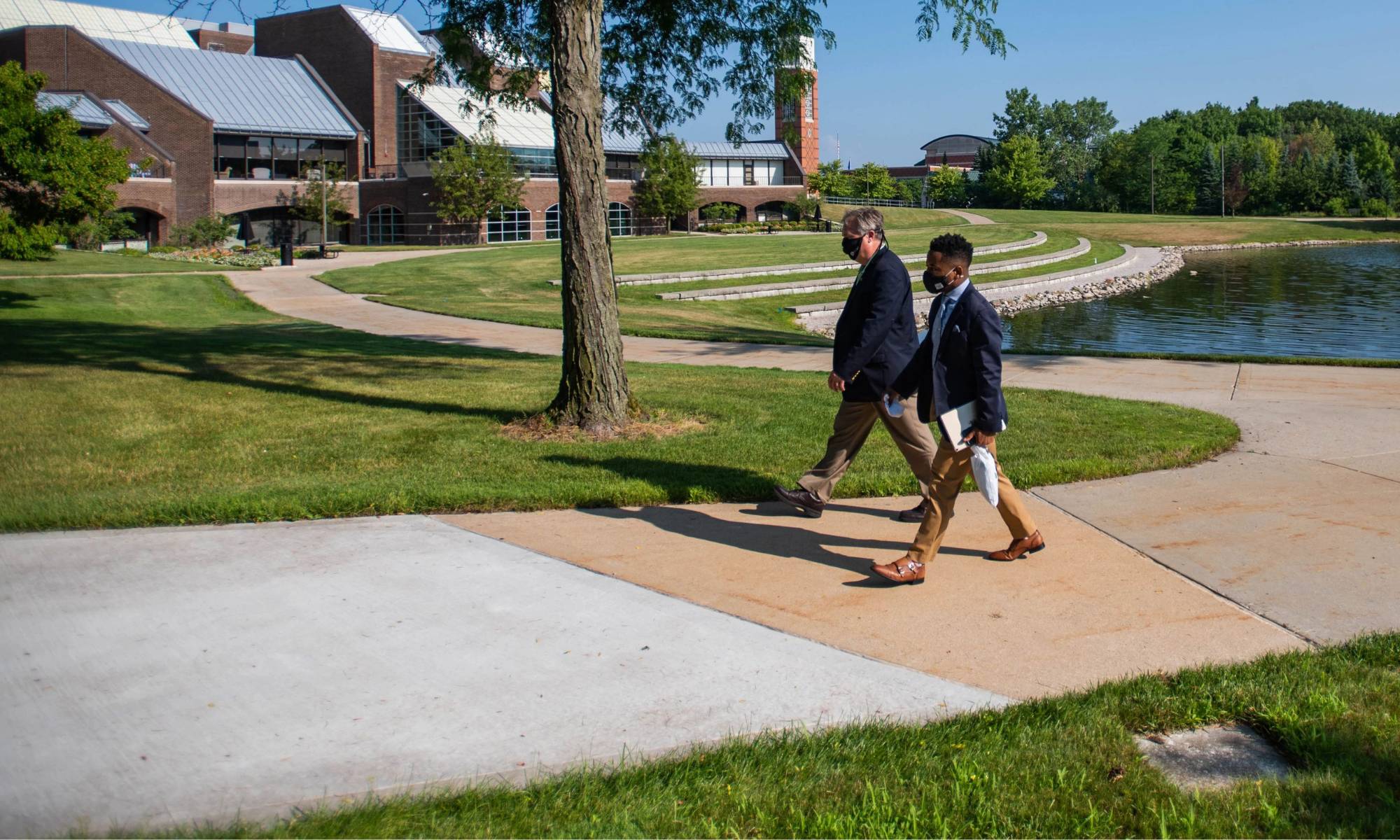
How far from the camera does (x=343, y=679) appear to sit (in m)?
4.19

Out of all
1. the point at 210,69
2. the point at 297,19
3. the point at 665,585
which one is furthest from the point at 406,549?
the point at 297,19

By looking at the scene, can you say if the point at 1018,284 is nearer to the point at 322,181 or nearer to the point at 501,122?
the point at 322,181

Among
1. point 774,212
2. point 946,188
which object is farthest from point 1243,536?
point 946,188

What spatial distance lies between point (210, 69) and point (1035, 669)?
201 feet

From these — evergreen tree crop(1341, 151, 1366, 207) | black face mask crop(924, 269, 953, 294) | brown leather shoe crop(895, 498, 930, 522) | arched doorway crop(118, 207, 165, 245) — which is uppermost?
evergreen tree crop(1341, 151, 1366, 207)

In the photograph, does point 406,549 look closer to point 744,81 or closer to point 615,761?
point 615,761

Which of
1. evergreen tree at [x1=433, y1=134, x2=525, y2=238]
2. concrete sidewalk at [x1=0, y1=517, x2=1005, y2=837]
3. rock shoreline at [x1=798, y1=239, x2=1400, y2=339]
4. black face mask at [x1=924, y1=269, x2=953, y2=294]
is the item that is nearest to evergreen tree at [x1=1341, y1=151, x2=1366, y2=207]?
rock shoreline at [x1=798, y1=239, x2=1400, y2=339]

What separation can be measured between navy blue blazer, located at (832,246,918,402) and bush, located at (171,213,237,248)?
146 feet

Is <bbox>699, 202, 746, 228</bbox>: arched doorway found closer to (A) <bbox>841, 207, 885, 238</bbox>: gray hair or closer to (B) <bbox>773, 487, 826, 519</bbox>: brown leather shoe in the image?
(B) <bbox>773, 487, 826, 519</bbox>: brown leather shoe

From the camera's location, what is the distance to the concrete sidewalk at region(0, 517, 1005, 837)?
3.47m

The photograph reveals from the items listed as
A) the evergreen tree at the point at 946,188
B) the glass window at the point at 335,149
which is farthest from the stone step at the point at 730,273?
the evergreen tree at the point at 946,188

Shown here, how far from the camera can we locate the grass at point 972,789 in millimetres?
3193

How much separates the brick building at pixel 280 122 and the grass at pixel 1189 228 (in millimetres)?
22699

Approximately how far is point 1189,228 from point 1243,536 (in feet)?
233
